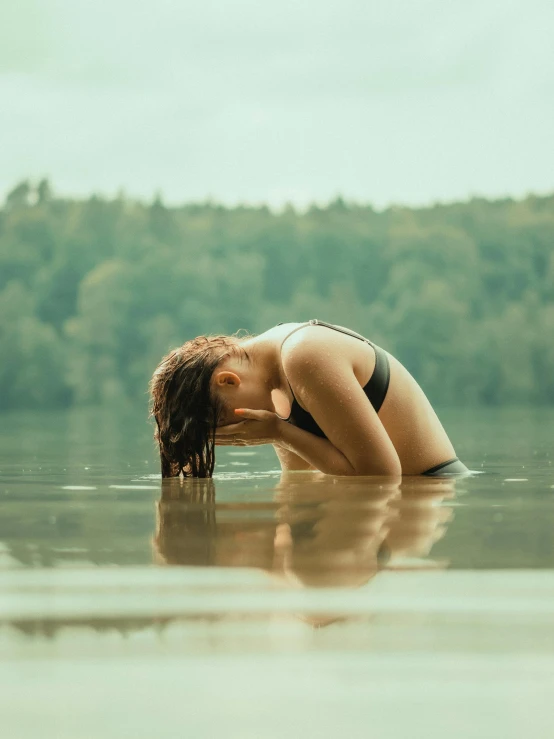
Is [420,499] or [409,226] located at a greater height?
[409,226]

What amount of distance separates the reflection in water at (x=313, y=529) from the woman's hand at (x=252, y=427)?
0.55 ft

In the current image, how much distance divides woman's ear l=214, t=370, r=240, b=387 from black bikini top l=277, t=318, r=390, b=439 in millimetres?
185

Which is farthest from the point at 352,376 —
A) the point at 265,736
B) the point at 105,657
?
the point at 265,736

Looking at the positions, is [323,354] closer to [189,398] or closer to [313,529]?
[189,398]

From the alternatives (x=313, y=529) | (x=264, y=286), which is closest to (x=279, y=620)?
(x=313, y=529)

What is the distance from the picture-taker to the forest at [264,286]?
3606 cm

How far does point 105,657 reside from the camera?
128 centimetres

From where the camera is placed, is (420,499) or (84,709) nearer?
(84,709)

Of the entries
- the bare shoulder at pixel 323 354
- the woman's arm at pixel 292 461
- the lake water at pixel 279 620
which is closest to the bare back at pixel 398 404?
the bare shoulder at pixel 323 354

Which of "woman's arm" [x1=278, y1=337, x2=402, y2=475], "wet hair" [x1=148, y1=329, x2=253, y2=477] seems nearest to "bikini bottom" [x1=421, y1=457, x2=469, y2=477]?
"woman's arm" [x1=278, y1=337, x2=402, y2=475]

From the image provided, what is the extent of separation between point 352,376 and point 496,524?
2.89 ft

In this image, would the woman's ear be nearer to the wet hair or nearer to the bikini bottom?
the wet hair

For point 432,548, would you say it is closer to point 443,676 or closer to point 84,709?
point 443,676

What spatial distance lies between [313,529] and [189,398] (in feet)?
3.29
